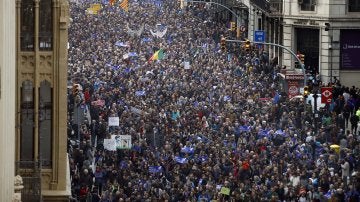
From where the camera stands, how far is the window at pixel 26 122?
4197 centimetres

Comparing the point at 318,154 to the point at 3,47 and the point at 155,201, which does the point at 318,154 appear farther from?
the point at 3,47

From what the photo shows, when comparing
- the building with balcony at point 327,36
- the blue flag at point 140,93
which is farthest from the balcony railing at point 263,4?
the blue flag at point 140,93

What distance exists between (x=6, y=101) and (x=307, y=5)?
56.4 m

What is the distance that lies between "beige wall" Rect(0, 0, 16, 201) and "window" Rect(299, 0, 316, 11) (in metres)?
54.1

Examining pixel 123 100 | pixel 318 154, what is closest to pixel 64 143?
pixel 318 154

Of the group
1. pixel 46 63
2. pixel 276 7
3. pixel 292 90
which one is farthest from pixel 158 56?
pixel 46 63

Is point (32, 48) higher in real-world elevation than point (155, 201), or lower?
higher

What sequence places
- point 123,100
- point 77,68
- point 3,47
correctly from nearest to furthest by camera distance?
point 3,47
point 123,100
point 77,68

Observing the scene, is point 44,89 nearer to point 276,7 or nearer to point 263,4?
point 276,7

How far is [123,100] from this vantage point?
7431cm

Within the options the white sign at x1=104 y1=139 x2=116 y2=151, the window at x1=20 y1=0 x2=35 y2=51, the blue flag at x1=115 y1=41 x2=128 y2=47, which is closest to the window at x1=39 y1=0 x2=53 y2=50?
the window at x1=20 y1=0 x2=35 y2=51

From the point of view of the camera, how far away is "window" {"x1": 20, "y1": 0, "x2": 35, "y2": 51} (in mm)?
42062

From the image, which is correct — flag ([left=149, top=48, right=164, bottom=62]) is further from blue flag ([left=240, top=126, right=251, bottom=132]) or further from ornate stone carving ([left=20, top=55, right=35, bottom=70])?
ornate stone carving ([left=20, top=55, right=35, bottom=70])

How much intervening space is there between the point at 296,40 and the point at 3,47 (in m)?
57.8
